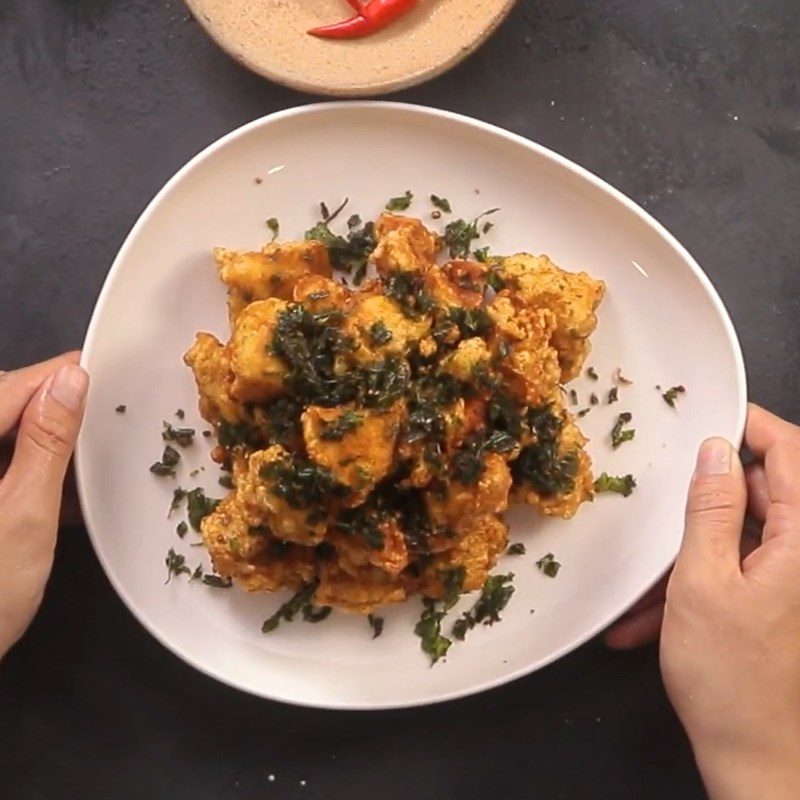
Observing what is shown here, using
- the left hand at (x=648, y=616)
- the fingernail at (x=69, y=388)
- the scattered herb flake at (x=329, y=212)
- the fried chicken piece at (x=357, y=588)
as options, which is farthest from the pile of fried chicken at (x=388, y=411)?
the left hand at (x=648, y=616)

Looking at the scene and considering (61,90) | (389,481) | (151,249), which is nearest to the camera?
(389,481)

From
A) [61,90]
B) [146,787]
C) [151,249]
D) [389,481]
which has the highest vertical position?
[61,90]

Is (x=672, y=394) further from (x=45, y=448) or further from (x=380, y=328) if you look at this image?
(x=45, y=448)

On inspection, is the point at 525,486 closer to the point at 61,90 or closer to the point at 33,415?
the point at 33,415

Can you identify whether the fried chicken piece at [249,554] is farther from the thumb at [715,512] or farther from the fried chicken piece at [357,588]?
the thumb at [715,512]

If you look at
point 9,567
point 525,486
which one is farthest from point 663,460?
point 9,567

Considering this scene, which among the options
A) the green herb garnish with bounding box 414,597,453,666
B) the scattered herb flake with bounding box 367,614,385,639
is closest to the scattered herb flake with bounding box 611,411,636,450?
the green herb garnish with bounding box 414,597,453,666

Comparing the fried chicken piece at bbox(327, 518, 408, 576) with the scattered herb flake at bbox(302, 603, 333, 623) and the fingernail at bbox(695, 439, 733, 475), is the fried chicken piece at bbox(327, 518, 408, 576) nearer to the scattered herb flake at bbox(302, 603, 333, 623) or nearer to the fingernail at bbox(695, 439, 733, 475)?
the scattered herb flake at bbox(302, 603, 333, 623)
